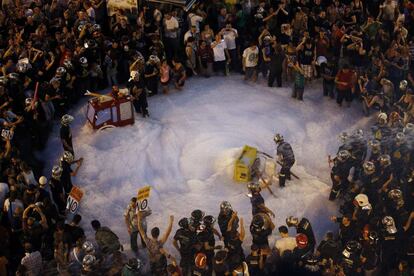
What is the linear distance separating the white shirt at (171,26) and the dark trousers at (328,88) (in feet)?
14.3

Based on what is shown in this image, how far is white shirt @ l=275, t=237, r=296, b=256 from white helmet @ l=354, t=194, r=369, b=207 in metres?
1.54

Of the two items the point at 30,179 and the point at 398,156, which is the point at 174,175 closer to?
the point at 30,179

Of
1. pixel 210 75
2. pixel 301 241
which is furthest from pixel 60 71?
pixel 301 241

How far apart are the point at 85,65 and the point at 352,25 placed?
25.3 feet

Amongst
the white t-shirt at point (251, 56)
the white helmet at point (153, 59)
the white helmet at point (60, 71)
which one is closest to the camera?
the white helmet at point (60, 71)

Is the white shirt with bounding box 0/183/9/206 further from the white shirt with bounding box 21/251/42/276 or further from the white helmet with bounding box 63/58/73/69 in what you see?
the white helmet with bounding box 63/58/73/69

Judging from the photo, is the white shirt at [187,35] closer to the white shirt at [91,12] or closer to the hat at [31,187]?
the white shirt at [91,12]

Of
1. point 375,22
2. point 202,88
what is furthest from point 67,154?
point 375,22

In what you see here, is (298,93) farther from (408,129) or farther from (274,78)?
(408,129)

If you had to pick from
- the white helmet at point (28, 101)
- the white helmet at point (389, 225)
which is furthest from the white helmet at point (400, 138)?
the white helmet at point (28, 101)

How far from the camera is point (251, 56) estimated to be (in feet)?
58.5

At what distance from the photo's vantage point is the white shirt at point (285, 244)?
12180mm

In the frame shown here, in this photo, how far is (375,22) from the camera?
60.0 ft

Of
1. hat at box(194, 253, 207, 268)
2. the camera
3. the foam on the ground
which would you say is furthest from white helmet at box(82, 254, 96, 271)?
the camera
